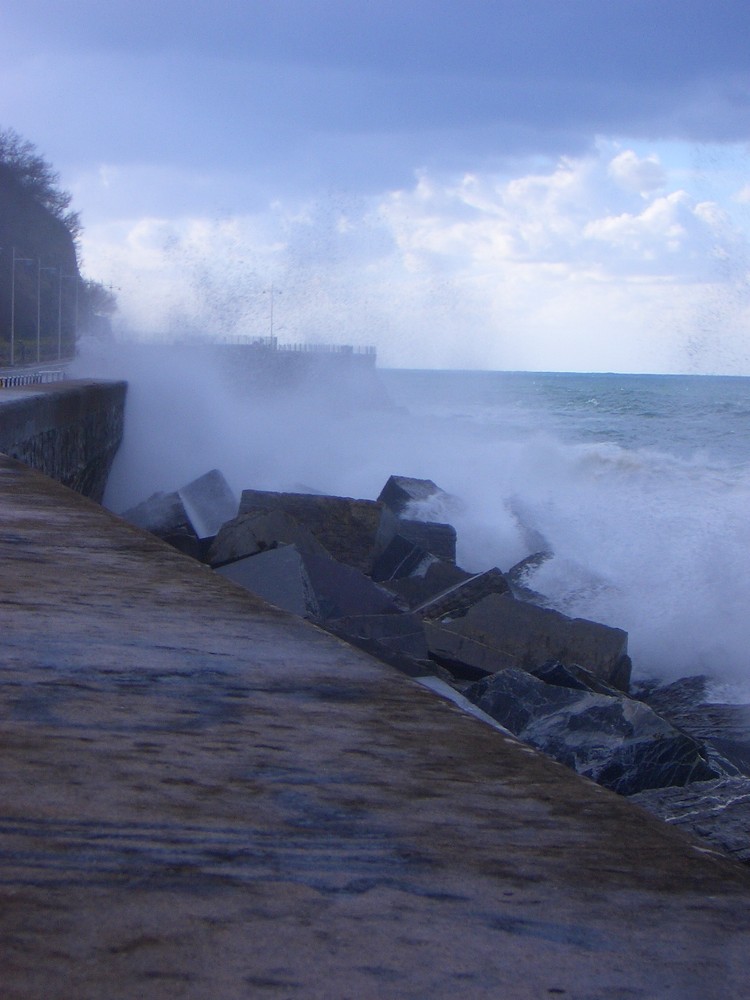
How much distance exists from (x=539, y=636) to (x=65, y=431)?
428 centimetres

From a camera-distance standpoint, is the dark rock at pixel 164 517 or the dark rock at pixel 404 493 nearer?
the dark rock at pixel 164 517

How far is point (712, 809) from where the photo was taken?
3.67 meters

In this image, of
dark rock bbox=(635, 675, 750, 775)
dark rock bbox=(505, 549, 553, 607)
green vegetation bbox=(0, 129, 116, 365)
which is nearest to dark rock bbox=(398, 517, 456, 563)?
dark rock bbox=(505, 549, 553, 607)

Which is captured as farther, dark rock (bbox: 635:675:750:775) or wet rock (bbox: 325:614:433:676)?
wet rock (bbox: 325:614:433:676)

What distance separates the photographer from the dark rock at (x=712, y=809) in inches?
132

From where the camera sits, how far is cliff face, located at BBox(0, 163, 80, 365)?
153 feet

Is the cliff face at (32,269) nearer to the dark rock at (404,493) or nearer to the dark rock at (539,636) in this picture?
the dark rock at (404,493)

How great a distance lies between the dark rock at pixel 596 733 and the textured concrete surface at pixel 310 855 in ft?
10.6

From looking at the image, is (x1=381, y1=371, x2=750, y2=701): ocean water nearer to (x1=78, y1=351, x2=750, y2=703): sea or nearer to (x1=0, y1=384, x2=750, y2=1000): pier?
(x1=78, y1=351, x2=750, y2=703): sea

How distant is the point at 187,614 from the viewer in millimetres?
1930

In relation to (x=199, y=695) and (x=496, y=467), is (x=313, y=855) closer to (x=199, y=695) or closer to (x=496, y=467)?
(x=199, y=695)

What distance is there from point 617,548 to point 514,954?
12.0 meters

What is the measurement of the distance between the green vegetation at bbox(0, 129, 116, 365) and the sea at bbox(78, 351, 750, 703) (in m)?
22.7

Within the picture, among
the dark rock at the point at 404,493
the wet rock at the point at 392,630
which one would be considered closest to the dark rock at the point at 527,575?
the dark rock at the point at 404,493
